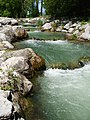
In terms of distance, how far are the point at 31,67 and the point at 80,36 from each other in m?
12.6

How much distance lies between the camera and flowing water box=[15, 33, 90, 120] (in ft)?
29.0

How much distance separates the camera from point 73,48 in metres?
19.8

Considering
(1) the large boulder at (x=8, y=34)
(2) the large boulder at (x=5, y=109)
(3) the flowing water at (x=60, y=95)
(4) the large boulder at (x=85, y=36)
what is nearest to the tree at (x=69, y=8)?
(4) the large boulder at (x=85, y=36)

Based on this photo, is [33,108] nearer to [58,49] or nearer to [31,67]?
[31,67]

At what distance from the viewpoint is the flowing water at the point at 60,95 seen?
883 centimetres

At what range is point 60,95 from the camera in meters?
10.4

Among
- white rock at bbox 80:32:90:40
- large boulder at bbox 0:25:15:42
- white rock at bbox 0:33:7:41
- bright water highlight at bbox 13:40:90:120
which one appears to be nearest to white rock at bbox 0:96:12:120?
bright water highlight at bbox 13:40:90:120

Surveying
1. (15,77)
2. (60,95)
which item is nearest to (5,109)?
(15,77)

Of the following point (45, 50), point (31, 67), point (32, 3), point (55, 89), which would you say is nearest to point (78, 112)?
point (55, 89)

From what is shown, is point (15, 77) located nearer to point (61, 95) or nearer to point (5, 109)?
point (61, 95)

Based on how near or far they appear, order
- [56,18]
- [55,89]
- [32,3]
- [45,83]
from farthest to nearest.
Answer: [32,3] → [56,18] → [45,83] → [55,89]

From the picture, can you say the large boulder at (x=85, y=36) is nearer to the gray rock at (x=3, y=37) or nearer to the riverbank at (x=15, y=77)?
the gray rock at (x=3, y=37)

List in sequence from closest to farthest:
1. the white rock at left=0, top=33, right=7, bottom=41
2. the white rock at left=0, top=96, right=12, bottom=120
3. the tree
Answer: the white rock at left=0, top=96, right=12, bottom=120, the white rock at left=0, top=33, right=7, bottom=41, the tree

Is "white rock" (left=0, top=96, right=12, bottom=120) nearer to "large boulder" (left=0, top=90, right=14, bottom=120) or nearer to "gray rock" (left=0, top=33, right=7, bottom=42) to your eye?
"large boulder" (left=0, top=90, right=14, bottom=120)
